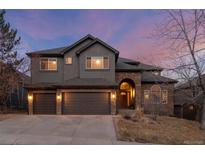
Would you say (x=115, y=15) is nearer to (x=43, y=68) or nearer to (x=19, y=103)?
(x=43, y=68)

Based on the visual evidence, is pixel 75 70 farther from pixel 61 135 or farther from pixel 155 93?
pixel 61 135

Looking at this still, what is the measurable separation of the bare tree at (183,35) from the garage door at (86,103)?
680 cm

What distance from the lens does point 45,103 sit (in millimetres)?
20062

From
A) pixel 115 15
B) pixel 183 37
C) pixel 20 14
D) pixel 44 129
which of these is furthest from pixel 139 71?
pixel 20 14

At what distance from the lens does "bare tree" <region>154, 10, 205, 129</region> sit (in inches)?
529

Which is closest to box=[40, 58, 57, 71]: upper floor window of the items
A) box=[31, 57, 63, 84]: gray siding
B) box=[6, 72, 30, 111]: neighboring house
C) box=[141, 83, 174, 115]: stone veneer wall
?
box=[31, 57, 63, 84]: gray siding

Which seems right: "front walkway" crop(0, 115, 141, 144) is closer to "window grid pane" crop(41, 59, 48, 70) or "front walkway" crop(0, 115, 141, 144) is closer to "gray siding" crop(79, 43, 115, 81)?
"gray siding" crop(79, 43, 115, 81)

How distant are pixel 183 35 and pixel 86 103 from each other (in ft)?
29.3

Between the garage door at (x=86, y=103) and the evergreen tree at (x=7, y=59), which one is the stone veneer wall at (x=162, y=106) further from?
the evergreen tree at (x=7, y=59)

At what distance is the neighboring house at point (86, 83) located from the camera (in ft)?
62.2

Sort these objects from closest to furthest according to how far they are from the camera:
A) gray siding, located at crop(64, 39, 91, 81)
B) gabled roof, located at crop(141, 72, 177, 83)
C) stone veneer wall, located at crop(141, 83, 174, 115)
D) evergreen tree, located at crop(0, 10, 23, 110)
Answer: gray siding, located at crop(64, 39, 91, 81) → evergreen tree, located at crop(0, 10, 23, 110) → gabled roof, located at crop(141, 72, 177, 83) → stone veneer wall, located at crop(141, 83, 174, 115)

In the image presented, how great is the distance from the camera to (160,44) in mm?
14070

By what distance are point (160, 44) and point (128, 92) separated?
10958mm

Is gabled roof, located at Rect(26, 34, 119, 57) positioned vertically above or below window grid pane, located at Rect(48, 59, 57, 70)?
above
